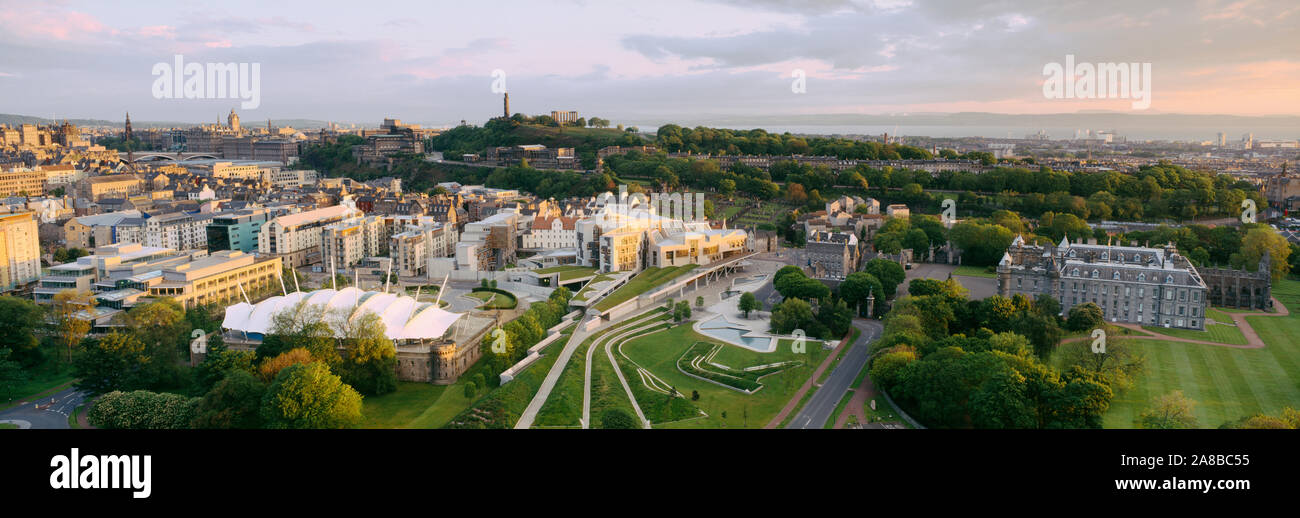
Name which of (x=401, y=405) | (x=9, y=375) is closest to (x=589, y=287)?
(x=401, y=405)

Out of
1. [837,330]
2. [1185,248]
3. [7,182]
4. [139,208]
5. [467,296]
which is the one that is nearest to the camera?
[837,330]

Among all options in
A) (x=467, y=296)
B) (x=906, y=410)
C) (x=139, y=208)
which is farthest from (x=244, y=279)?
(x=906, y=410)

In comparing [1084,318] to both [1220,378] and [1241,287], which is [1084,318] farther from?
[1241,287]

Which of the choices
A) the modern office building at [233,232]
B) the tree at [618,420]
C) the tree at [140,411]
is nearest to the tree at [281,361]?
the tree at [140,411]

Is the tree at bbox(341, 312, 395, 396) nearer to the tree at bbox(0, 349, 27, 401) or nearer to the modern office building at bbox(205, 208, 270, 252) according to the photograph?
the tree at bbox(0, 349, 27, 401)

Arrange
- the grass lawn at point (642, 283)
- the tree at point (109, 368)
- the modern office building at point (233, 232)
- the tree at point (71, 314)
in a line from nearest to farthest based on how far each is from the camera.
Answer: the tree at point (109, 368)
the tree at point (71, 314)
the grass lawn at point (642, 283)
the modern office building at point (233, 232)

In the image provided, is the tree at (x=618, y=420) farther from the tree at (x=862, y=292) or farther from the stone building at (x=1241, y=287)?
the stone building at (x=1241, y=287)
